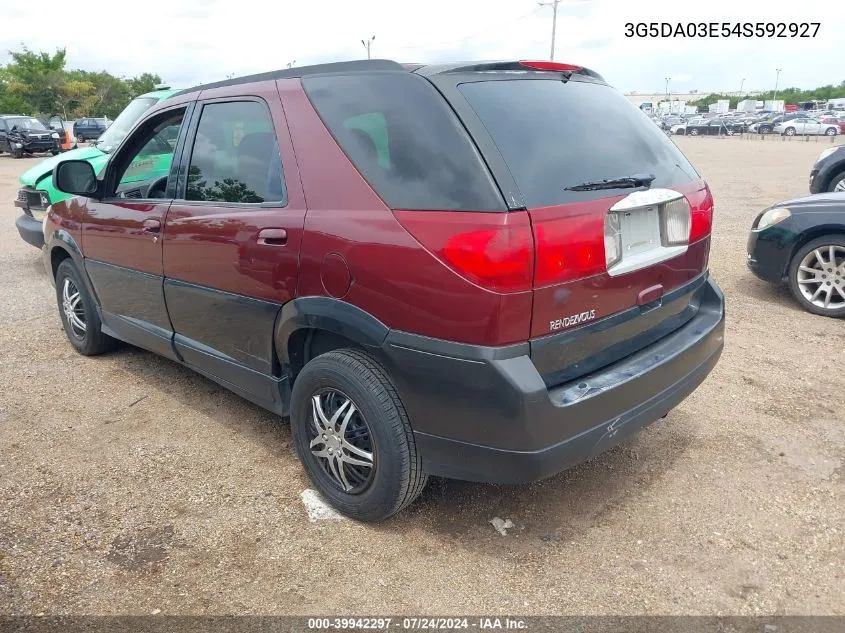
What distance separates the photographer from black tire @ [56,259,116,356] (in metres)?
4.69

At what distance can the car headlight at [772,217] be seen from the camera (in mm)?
5869

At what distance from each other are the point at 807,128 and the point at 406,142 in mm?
56060

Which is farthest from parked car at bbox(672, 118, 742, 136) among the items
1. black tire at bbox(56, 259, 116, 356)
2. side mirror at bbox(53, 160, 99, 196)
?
side mirror at bbox(53, 160, 99, 196)

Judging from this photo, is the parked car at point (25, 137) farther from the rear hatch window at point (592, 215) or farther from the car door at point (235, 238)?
the rear hatch window at point (592, 215)

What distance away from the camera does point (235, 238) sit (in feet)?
10.2

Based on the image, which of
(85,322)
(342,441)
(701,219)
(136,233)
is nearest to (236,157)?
(136,233)

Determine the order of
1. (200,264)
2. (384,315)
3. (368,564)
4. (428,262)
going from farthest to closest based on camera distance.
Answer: (200,264) < (368,564) < (384,315) < (428,262)

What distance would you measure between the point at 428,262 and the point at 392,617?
4.17 feet

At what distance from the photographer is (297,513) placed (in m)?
3.01

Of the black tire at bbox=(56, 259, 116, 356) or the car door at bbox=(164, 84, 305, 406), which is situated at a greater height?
the car door at bbox=(164, 84, 305, 406)

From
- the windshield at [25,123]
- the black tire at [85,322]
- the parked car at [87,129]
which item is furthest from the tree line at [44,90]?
the black tire at [85,322]

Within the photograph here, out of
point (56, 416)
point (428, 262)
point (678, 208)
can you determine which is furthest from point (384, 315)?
point (56, 416)

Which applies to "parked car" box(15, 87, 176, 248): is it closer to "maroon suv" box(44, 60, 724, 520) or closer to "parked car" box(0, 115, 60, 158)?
"maroon suv" box(44, 60, 724, 520)

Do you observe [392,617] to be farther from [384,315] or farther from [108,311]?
[108,311]
